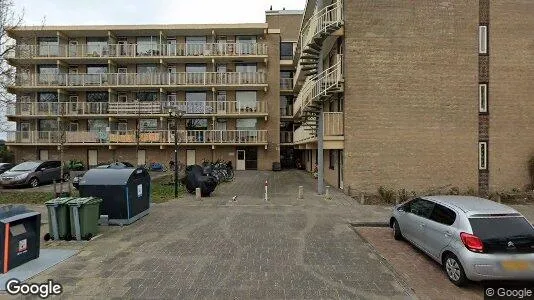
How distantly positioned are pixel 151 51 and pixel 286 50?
14.0 metres

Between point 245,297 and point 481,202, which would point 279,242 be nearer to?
point 245,297

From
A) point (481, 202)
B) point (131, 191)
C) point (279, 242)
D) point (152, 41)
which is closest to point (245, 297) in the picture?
point (279, 242)

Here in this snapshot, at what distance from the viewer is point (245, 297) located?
17.4 ft

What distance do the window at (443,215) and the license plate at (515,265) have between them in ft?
3.52

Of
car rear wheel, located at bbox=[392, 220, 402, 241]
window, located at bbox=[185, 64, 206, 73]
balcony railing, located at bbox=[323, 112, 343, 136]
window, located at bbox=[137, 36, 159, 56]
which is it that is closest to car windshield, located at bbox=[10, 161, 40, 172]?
window, located at bbox=[137, 36, 159, 56]

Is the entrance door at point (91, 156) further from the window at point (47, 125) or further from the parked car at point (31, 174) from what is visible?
the parked car at point (31, 174)

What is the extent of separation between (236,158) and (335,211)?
19.7 m

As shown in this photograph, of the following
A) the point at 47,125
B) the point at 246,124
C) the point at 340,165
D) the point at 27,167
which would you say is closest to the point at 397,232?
the point at 340,165

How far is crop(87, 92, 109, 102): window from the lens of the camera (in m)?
31.1

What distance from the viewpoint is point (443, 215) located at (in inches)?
262

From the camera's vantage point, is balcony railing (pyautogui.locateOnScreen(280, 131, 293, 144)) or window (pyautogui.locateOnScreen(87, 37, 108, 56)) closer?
window (pyautogui.locateOnScreen(87, 37, 108, 56))

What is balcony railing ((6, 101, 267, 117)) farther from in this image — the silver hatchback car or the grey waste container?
the silver hatchback car

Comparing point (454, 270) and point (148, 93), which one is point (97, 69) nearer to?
point (148, 93)

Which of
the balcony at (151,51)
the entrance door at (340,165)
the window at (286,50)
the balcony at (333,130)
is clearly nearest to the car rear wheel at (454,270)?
the balcony at (333,130)
